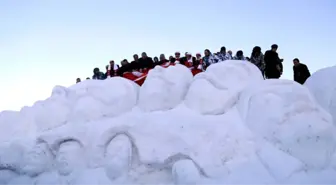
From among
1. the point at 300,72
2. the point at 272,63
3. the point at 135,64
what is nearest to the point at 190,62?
the point at 135,64

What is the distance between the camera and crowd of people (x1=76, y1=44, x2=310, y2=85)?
6.86 metres

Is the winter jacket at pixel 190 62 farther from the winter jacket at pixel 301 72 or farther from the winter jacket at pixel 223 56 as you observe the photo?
the winter jacket at pixel 301 72

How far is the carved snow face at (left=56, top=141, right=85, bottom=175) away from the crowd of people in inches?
136

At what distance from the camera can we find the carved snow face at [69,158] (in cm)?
338

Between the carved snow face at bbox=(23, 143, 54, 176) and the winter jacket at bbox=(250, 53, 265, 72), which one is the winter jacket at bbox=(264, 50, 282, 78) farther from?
the carved snow face at bbox=(23, 143, 54, 176)

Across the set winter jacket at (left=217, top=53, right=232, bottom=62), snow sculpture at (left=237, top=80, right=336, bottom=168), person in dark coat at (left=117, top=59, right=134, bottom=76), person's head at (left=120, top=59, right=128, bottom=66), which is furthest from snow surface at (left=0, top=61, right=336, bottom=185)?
person's head at (left=120, top=59, right=128, bottom=66)

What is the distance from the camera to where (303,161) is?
2949 mm

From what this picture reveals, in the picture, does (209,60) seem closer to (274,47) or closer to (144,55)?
(274,47)

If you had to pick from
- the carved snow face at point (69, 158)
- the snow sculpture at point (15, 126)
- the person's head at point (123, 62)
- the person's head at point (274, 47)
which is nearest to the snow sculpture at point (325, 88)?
the carved snow face at point (69, 158)

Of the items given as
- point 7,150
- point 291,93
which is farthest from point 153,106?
point 7,150

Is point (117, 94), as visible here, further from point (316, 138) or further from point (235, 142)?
point (316, 138)

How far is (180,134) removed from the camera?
126 inches

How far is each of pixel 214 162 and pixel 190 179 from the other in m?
0.24

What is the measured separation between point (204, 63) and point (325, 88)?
420cm
